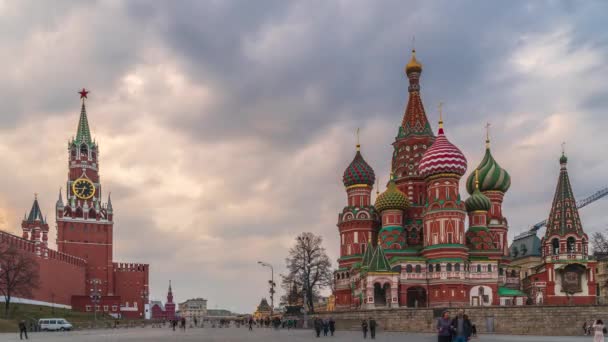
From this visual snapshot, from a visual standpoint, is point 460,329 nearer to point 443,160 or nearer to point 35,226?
point 443,160

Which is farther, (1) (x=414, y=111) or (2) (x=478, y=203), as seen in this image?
(1) (x=414, y=111)

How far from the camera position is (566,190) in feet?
237

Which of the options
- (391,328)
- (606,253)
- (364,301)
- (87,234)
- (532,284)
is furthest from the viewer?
(87,234)

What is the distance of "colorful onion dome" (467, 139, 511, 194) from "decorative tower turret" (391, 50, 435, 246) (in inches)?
276

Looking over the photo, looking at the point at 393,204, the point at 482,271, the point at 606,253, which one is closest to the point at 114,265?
the point at 393,204

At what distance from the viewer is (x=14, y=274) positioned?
222 ft

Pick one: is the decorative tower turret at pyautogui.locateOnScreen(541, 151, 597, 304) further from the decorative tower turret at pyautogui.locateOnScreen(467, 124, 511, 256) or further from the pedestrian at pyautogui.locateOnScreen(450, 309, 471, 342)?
the pedestrian at pyautogui.locateOnScreen(450, 309, 471, 342)

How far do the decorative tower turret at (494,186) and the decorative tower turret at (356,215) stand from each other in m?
12.3

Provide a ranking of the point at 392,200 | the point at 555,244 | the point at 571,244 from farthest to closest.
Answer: the point at 555,244, the point at 571,244, the point at 392,200

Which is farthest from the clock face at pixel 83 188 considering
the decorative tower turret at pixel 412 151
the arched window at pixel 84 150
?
the decorative tower turret at pixel 412 151

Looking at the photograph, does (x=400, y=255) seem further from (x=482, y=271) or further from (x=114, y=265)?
(x=114, y=265)

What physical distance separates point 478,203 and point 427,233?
291 inches

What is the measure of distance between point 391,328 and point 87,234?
231 ft

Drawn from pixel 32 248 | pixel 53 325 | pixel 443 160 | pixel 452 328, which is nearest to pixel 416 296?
pixel 443 160
